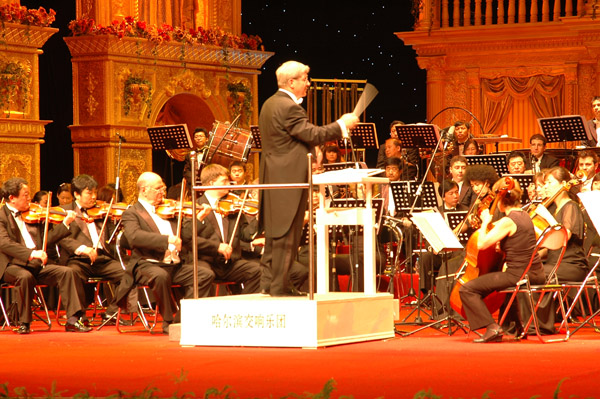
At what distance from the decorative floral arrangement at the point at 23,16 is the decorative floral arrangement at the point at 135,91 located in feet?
4.58

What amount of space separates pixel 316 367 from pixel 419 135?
4.97 metres

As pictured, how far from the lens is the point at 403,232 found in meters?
9.66

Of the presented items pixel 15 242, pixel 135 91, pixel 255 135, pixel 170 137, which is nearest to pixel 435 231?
pixel 15 242

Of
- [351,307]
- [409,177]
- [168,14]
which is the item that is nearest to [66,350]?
[351,307]

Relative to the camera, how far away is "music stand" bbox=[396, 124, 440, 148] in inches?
391

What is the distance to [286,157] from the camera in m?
6.32

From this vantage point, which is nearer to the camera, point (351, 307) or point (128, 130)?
point (351, 307)

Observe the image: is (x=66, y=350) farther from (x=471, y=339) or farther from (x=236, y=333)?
(x=471, y=339)

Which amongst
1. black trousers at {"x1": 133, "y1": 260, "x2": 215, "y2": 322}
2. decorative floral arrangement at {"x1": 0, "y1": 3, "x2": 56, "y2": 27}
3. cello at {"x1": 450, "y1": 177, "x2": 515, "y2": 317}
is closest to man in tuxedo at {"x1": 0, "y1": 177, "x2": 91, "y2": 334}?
black trousers at {"x1": 133, "y1": 260, "x2": 215, "y2": 322}

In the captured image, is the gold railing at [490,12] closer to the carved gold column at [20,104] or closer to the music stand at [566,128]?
the music stand at [566,128]

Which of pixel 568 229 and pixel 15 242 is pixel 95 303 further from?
pixel 568 229

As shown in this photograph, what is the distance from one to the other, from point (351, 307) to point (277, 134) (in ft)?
3.81

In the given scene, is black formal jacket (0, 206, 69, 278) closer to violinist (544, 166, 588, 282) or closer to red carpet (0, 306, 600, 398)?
red carpet (0, 306, 600, 398)

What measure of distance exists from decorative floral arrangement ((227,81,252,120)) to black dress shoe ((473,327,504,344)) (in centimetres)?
814
